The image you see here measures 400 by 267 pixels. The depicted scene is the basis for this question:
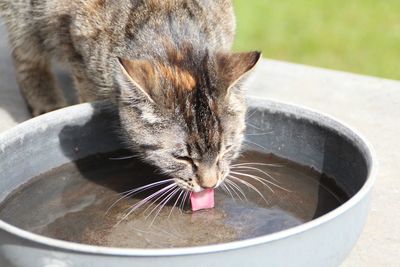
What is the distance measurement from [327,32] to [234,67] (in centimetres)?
359

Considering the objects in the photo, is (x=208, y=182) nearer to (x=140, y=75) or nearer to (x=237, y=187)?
(x=237, y=187)

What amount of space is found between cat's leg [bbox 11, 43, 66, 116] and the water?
Answer: 3.51 ft

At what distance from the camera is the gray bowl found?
6.72 feet

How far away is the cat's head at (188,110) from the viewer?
2680 mm

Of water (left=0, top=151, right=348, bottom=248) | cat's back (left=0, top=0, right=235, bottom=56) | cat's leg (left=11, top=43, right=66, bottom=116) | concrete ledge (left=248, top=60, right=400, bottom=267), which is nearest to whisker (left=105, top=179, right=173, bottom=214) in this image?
water (left=0, top=151, right=348, bottom=248)

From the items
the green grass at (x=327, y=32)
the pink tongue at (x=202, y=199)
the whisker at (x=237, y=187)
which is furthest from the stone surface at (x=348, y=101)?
the green grass at (x=327, y=32)

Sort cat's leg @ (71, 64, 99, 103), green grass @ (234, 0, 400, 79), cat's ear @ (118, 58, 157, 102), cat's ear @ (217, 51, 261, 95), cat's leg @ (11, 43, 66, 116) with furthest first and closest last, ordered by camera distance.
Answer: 1. green grass @ (234, 0, 400, 79)
2. cat's leg @ (11, 43, 66, 116)
3. cat's leg @ (71, 64, 99, 103)
4. cat's ear @ (217, 51, 261, 95)
5. cat's ear @ (118, 58, 157, 102)

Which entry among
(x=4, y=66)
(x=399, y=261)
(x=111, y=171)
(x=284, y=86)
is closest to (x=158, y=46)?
(x=111, y=171)

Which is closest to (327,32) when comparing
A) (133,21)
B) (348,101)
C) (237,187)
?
(348,101)

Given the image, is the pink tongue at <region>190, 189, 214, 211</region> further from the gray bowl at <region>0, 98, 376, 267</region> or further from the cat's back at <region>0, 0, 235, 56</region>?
the cat's back at <region>0, 0, 235, 56</region>

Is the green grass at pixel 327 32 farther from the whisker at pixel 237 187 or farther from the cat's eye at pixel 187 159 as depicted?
the cat's eye at pixel 187 159

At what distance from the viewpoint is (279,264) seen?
84.8 inches

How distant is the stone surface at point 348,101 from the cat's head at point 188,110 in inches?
30.5

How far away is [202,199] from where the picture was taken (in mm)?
2855
